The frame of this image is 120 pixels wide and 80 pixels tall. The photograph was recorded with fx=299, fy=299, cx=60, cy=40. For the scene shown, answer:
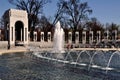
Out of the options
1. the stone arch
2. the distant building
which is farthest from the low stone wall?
the stone arch

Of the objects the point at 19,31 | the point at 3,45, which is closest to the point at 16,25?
the point at 19,31

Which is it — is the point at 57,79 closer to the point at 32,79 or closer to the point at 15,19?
the point at 32,79

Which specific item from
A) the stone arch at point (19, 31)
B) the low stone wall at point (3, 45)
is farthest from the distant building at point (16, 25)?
the low stone wall at point (3, 45)

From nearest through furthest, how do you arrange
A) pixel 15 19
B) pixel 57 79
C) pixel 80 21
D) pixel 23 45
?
pixel 57 79 → pixel 23 45 → pixel 15 19 → pixel 80 21

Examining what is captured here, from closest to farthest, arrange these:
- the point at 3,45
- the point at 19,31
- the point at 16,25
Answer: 1. the point at 3,45
2. the point at 16,25
3. the point at 19,31

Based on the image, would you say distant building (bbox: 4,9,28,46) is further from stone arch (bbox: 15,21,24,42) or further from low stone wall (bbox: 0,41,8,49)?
low stone wall (bbox: 0,41,8,49)

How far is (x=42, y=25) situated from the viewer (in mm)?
81000

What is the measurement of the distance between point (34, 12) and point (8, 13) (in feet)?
47.9

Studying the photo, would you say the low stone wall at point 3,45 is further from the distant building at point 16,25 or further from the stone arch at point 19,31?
the stone arch at point 19,31

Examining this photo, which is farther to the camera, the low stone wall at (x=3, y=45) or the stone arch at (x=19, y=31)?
the stone arch at (x=19, y=31)

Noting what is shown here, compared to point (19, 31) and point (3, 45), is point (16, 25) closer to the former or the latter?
point (19, 31)

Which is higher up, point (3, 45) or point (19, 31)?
point (19, 31)

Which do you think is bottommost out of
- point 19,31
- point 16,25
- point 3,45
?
point 3,45

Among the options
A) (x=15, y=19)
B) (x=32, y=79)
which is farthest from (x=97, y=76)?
(x=15, y=19)
